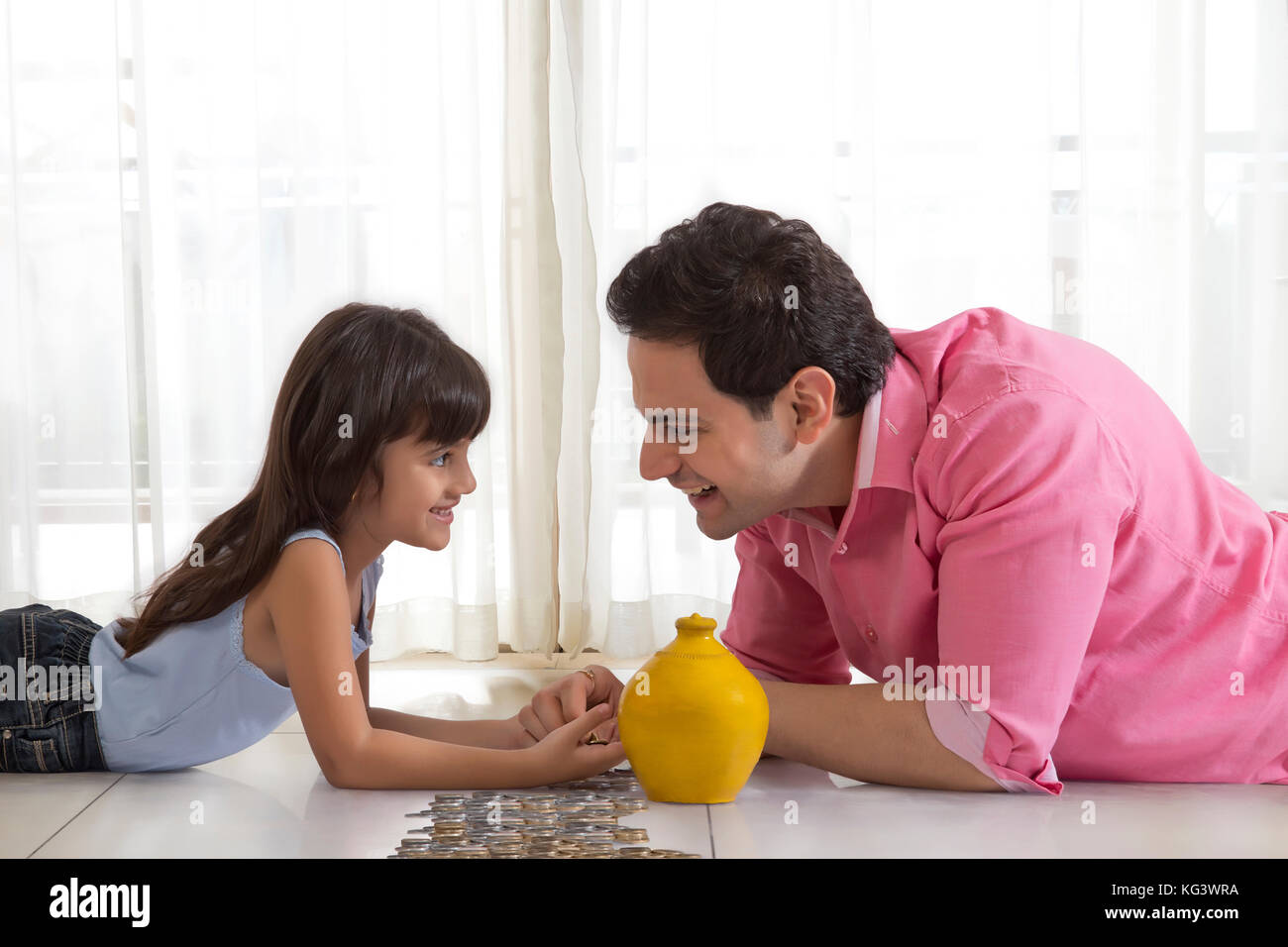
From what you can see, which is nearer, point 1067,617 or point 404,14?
point 1067,617

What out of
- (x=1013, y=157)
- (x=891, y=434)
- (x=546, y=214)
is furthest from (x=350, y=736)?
(x=1013, y=157)

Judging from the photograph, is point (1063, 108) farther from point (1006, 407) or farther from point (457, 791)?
point (457, 791)

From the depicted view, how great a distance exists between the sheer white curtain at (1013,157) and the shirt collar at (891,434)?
1.41 m

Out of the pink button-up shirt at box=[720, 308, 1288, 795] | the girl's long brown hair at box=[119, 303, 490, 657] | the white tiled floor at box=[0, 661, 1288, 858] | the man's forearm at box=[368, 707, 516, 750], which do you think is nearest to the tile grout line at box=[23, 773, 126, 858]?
the white tiled floor at box=[0, 661, 1288, 858]

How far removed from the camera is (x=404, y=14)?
8.91ft

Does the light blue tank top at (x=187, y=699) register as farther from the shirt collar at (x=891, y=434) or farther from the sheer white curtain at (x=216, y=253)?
the sheer white curtain at (x=216, y=253)

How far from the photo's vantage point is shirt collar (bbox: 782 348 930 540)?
133 cm

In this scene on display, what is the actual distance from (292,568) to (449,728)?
349 millimetres

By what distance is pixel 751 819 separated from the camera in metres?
1.25

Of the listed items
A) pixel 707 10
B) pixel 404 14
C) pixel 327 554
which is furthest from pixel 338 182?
pixel 327 554

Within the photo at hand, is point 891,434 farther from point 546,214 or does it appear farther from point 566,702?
point 546,214

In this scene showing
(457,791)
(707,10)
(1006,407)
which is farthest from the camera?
(707,10)

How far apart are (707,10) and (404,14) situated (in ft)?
2.27

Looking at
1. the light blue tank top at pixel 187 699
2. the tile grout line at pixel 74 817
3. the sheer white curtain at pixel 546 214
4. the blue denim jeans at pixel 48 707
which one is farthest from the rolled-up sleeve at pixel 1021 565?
the sheer white curtain at pixel 546 214
